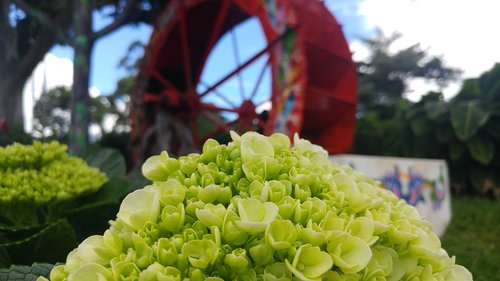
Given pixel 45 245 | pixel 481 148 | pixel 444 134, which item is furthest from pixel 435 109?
pixel 45 245

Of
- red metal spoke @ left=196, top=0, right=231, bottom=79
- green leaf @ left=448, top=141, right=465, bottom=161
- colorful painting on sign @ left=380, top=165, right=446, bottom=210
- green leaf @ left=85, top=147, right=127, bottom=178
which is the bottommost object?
colorful painting on sign @ left=380, top=165, right=446, bottom=210

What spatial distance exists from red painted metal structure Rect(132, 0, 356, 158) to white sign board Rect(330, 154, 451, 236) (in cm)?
118

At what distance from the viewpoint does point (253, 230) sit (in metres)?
0.85

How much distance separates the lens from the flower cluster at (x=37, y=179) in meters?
1.58

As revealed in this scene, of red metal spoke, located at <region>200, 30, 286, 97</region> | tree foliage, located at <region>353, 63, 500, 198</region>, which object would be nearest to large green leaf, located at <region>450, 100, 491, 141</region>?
tree foliage, located at <region>353, 63, 500, 198</region>

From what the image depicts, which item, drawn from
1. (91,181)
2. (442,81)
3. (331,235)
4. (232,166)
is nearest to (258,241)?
(331,235)

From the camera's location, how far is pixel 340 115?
22.7 ft

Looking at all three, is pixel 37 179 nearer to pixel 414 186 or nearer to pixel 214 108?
pixel 414 186

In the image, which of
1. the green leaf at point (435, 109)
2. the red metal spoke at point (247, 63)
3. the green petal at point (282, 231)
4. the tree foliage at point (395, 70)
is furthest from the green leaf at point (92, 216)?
the tree foliage at point (395, 70)

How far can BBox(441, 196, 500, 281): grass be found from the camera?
3697 mm

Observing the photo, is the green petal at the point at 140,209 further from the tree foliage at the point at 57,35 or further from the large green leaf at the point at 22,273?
the tree foliage at the point at 57,35

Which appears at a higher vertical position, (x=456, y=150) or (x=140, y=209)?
(x=140, y=209)

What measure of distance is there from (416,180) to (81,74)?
14.2 feet

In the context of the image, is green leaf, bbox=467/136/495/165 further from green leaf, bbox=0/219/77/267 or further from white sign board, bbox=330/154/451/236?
green leaf, bbox=0/219/77/267
